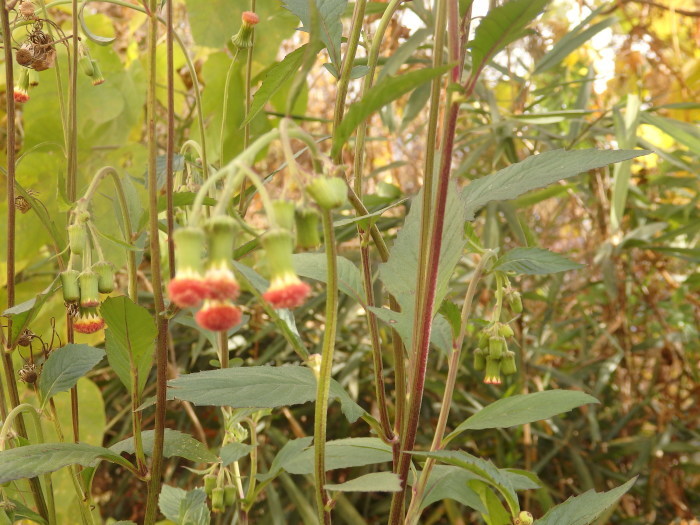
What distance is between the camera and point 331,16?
0.43 meters

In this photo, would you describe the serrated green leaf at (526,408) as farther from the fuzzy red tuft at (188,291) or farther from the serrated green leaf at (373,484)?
Answer: the fuzzy red tuft at (188,291)

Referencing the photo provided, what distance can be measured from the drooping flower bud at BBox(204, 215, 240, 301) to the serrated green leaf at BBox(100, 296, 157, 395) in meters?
0.18

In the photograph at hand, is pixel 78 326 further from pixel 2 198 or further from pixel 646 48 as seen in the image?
pixel 646 48

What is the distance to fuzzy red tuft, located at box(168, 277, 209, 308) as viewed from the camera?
0.25 m

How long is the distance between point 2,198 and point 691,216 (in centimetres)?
110

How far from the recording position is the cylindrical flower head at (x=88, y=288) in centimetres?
48

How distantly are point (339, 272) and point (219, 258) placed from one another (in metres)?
0.21

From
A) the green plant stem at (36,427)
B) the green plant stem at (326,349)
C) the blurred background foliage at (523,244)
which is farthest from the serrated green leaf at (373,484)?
the blurred background foliage at (523,244)

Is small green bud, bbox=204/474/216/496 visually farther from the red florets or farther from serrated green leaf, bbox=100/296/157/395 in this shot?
the red florets

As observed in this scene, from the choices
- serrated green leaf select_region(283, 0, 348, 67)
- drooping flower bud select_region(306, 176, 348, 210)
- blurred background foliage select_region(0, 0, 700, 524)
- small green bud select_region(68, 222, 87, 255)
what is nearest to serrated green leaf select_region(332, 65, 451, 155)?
drooping flower bud select_region(306, 176, 348, 210)

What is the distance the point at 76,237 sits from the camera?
47 centimetres

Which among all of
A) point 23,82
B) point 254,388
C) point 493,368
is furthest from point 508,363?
point 23,82

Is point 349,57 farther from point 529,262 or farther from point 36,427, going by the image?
point 36,427

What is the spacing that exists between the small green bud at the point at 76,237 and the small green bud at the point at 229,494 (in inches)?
8.5
